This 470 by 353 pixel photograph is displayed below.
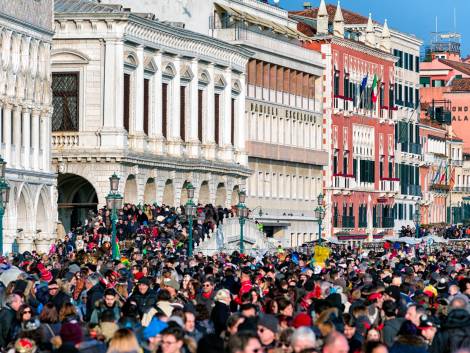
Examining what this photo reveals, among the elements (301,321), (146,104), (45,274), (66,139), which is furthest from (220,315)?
(146,104)

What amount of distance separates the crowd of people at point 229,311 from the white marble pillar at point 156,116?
3588 centimetres

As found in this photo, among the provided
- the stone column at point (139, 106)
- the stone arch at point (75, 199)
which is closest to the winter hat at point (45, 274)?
the stone column at point (139, 106)

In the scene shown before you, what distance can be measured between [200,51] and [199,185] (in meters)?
5.32

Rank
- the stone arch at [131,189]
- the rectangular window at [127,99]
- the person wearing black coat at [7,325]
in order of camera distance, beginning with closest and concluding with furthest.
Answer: the person wearing black coat at [7,325] → the stone arch at [131,189] → the rectangular window at [127,99]

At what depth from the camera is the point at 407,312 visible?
25391 mm

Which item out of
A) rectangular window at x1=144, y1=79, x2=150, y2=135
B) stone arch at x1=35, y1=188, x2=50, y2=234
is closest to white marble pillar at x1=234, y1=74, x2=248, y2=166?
rectangular window at x1=144, y1=79, x2=150, y2=135

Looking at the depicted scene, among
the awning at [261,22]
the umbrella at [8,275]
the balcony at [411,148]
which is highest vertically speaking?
the awning at [261,22]

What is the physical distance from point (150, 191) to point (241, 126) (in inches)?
471

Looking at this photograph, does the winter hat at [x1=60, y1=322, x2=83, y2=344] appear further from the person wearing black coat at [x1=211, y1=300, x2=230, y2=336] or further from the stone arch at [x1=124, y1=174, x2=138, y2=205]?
the stone arch at [x1=124, y1=174, x2=138, y2=205]

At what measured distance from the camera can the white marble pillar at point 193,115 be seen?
84.4 meters

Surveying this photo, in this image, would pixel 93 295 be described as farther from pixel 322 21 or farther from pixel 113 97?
pixel 322 21

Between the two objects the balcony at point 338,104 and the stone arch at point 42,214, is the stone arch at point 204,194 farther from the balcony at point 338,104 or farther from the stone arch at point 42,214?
the balcony at point 338,104

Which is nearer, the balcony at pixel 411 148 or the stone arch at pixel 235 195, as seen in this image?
the stone arch at pixel 235 195

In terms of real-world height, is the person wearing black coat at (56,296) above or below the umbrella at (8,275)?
below
